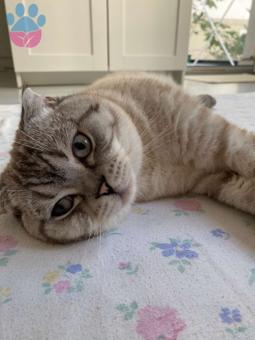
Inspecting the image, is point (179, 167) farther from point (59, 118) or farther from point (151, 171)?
point (59, 118)

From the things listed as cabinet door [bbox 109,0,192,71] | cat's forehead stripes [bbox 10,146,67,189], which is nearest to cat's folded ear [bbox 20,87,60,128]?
cat's forehead stripes [bbox 10,146,67,189]

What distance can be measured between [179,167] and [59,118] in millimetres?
470

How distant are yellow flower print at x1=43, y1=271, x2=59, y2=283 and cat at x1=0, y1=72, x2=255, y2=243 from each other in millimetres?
131

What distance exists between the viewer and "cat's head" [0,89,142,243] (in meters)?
0.87

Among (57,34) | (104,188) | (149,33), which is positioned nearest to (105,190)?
(104,188)

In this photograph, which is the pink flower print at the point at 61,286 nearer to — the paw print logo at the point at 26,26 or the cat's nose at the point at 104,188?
the cat's nose at the point at 104,188

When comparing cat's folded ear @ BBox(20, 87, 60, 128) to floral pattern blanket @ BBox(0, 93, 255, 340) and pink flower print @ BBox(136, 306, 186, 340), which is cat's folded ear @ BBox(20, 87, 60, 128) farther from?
pink flower print @ BBox(136, 306, 186, 340)

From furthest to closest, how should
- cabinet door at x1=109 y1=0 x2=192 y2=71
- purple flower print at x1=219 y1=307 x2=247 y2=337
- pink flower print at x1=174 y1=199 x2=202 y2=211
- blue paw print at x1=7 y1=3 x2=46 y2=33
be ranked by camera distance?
cabinet door at x1=109 y1=0 x2=192 y2=71 < blue paw print at x1=7 y1=3 x2=46 y2=33 < pink flower print at x1=174 y1=199 x2=202 y2=211 < purple flower print at x1=219 y1=307 x2=247 y2=337

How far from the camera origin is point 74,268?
82cm

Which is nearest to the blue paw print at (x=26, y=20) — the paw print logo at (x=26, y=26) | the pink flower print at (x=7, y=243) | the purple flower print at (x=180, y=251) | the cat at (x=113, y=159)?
the paw print logo at (x=26, y=26)

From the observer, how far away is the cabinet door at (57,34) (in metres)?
3.19

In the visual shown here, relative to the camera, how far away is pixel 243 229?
3.08 ft

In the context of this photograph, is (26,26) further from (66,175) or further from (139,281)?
(139,281)

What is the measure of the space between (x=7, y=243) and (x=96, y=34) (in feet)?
9.76
